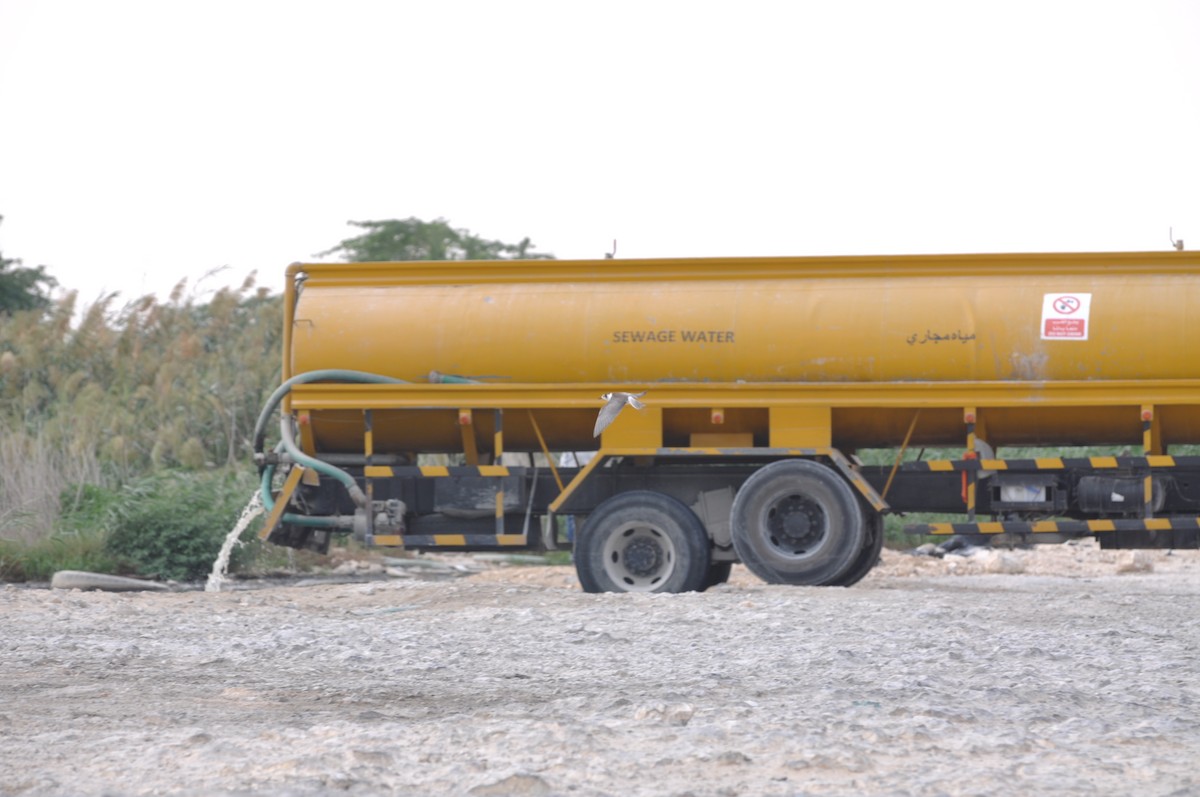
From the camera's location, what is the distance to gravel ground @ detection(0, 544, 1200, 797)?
4.92 m

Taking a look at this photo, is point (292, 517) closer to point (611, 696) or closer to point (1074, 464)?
point (1074, 464)

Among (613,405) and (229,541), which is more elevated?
(613,405)

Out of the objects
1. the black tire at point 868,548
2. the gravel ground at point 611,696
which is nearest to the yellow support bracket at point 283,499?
the gravel ground at point 611,696

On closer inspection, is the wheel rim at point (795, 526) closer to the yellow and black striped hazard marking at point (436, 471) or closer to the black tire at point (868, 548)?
the black tire at point (868, 548)

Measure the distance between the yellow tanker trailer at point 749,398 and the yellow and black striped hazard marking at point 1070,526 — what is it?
23 mm

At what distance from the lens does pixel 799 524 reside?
1194cm

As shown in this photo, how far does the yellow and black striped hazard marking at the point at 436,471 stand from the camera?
12.4 metres

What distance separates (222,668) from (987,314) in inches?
269

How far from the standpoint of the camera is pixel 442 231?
38594 millimetres

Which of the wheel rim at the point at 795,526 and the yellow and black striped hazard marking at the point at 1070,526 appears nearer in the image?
the yellow and black striped hazard marking at the point at 1070,526

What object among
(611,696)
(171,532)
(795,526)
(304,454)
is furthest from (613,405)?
(171,532)

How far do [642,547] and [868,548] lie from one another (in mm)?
1866

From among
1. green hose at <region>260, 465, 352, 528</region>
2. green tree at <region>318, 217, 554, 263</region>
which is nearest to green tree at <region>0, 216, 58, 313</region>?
green tree at <region>318, 217, 554, 263</region>

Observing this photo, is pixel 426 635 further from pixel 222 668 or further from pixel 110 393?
pixel 110 393
